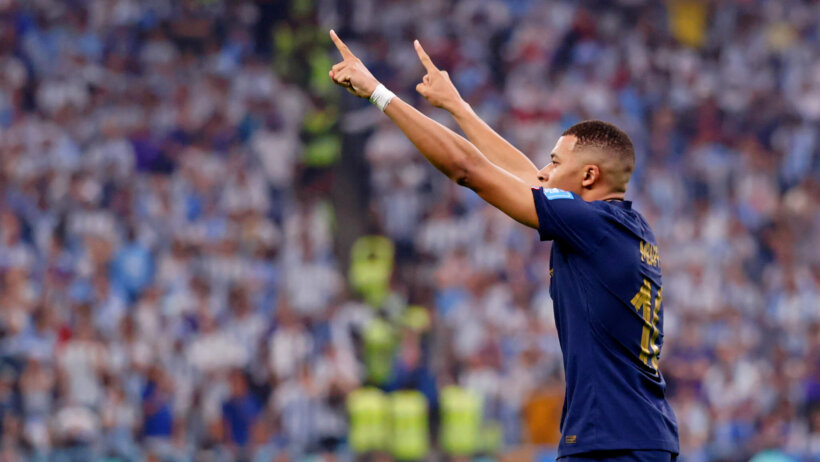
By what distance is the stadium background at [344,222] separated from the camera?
11406mm

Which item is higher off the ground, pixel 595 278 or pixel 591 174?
pixel 591 174

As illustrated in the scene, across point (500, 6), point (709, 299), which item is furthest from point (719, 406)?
point (500, 6)

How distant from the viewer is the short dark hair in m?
4.39

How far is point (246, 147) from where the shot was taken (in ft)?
47.8

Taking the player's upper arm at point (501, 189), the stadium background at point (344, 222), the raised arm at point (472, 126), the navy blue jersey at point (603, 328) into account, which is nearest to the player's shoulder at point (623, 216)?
the navy blue jersey at point (603, 328)

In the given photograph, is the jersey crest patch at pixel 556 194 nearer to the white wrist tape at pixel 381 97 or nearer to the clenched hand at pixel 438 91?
the white wrist tape at pixel 381 97

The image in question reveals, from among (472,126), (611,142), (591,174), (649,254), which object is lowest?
(649,254)

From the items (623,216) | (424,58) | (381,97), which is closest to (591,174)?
(623,216)

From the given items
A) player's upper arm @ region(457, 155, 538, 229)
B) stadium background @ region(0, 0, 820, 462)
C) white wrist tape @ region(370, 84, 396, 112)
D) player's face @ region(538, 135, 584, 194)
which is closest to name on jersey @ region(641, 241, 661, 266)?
player's face @ region(538, 135, 584, 194)

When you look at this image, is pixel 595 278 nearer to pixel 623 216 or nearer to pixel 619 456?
pixel 623 216

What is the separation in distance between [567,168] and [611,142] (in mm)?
186

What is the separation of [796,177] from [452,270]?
186 inches

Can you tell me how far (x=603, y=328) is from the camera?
166 inches

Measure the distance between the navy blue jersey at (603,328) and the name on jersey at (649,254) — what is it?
2 centimetres
